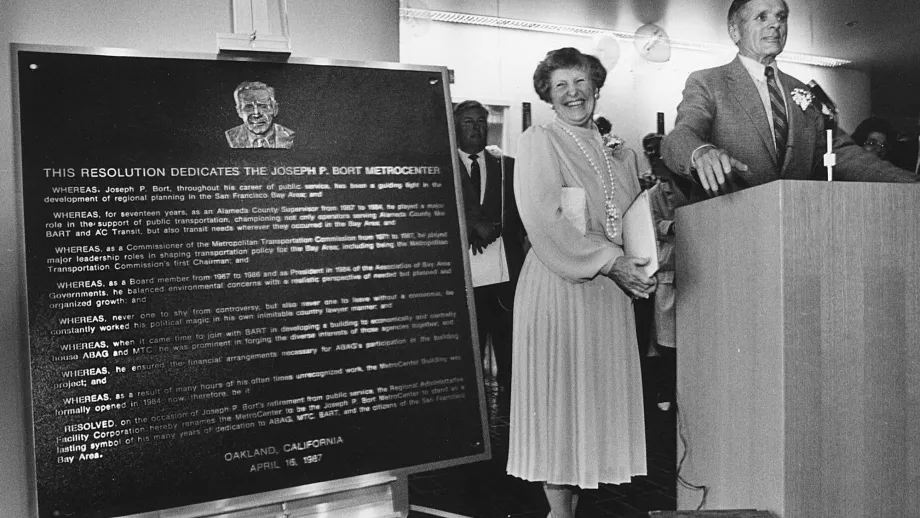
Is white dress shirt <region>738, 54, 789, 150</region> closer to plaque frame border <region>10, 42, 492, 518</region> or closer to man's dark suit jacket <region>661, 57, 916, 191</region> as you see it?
man's dark suit jacket <region>661, 57, 916, 191</region>

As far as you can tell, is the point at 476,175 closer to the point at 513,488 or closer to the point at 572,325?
the point at 572,325

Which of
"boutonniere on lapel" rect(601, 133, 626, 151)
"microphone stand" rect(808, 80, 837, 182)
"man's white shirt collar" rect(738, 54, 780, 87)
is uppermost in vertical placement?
"man's white shirt collar" rect(738, 54, 780, 87)

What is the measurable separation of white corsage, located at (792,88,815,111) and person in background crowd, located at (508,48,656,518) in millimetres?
688

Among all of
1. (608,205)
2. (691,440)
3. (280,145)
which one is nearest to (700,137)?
(608,205)

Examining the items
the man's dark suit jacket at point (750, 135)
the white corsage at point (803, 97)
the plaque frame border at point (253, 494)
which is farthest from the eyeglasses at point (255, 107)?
the white corsage at point (803, 97)

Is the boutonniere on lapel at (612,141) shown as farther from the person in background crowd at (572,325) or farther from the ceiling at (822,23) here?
the ceiling at (822,23)

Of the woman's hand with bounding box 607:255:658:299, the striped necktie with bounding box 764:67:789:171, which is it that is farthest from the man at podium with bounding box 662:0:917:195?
the woman's hand with bounding box 607:255:658:299

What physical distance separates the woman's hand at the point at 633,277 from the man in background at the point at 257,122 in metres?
1.16

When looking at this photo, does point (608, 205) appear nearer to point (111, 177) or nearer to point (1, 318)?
point (111, 177)

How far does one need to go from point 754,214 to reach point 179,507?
4.90 ft

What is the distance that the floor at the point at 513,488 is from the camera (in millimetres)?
2400

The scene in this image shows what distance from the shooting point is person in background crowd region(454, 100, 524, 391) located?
2408 mm

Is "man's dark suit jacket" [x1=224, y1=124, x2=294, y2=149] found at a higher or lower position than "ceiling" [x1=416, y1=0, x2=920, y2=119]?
lower

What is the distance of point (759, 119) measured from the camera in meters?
2.38
